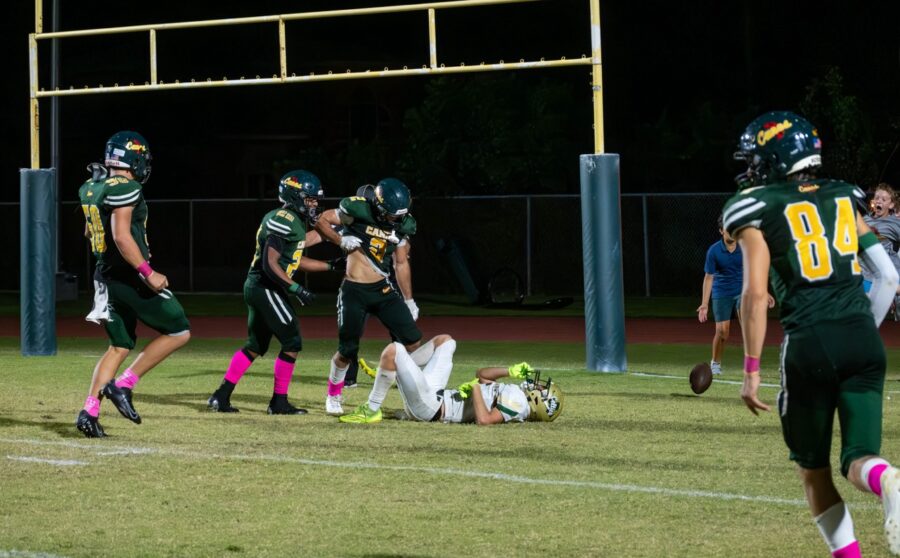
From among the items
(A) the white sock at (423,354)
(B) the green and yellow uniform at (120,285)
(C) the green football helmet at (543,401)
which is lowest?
(C) the green football helmet at (543,401)

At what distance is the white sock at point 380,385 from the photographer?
10875 mm

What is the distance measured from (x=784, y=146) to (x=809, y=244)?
0.43 metres

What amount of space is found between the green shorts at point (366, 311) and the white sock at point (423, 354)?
411 mm

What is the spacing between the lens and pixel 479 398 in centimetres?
1093

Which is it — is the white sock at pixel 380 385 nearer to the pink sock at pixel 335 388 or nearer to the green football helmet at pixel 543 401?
the pink sock at pixel 335 388

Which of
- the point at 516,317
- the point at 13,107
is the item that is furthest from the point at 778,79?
the point at 13,107

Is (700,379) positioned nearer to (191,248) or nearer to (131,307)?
(131,307)

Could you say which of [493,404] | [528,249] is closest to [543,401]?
[493,404]

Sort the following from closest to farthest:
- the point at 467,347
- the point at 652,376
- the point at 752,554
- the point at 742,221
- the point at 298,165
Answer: the point at 742,221 < the point at 752,554 < the point at 652,376 < the point at 467,347 < the point at 298,165

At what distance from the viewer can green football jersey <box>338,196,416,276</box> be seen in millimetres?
11727

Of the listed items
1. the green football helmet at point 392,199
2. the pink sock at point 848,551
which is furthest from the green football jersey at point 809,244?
the green football helmet at point 392,199

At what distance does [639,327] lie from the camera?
22.5 m

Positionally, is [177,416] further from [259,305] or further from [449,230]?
[449,230]

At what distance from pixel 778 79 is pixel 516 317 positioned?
19.2 meters
